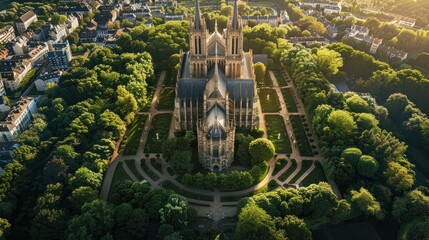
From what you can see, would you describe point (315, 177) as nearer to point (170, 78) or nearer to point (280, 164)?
point (280, 164)

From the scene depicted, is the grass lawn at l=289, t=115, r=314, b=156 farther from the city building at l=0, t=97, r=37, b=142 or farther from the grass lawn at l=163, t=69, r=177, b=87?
the city building at l=0, t=97, r=37, b=142

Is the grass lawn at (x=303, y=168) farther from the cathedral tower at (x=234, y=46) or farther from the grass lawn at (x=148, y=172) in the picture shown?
the grass lawn at (x=148, y=172)

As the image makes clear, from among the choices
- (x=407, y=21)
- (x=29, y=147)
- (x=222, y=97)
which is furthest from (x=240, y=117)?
(x=407, y=21)

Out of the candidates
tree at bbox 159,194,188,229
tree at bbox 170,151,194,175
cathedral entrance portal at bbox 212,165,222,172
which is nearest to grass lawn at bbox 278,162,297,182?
cathedral entrance portal at bbox 212,165,222,172

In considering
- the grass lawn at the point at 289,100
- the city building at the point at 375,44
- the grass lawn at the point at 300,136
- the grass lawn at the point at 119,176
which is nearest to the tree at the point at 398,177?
the grass lawn at the point at 300,136

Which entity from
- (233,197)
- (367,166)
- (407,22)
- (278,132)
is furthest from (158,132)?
(407,22)

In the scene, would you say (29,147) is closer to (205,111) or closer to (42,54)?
(205,111)
